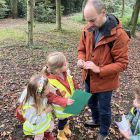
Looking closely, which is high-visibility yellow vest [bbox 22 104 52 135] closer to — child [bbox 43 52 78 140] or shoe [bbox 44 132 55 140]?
child [bbox 43 52 78 140]

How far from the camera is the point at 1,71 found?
8305 mm

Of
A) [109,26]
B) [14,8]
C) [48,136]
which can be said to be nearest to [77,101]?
[48,136]

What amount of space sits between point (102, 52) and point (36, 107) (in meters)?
1.17

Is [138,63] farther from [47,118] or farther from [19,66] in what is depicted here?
[47,118]

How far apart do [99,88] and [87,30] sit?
0.85m

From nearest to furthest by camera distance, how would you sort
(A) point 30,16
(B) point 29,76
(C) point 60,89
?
(C) point 60,89 < (B) point 29,76 < (A) point 30,16

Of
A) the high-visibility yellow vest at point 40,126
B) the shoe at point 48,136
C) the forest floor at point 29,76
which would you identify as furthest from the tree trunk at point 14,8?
the high-visibility yellow vest at point 40,126

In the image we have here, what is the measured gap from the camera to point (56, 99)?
4.04 meters

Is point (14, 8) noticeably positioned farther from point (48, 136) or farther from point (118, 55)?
point (118, 55)

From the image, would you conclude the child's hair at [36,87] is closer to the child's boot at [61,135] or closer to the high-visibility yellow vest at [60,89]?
the high-visibility yellow vest at [60,89]

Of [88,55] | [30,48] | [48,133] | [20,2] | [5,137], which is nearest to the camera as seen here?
[88,55]

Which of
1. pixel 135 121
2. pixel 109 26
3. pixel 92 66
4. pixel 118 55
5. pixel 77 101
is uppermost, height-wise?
pixel 109 26

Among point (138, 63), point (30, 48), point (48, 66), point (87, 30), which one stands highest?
point (87, 30)

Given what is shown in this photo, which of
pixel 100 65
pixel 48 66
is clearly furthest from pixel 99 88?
pixel 48 66
